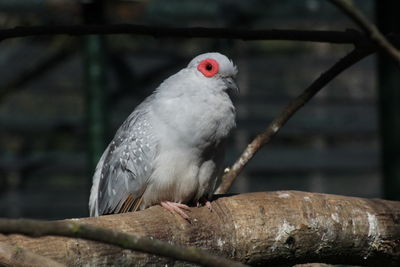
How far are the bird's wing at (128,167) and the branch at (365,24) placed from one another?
1.60 m

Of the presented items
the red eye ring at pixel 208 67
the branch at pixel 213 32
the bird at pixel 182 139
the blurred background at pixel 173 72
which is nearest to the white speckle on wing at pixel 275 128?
the bird at pixel 182 139

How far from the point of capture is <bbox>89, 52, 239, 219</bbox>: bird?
122 inches

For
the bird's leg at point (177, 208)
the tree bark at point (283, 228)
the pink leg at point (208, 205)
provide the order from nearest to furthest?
the tree bark at point (283, 228), the bird's leg at point (177, 208), the pink leg at point (208, 205)

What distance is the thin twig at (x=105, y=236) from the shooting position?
1479 mm

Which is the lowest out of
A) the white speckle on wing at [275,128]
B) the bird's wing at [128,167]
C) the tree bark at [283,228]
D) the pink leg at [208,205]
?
the tree bark at [283,228]

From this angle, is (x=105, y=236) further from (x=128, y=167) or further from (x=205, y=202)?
(x=128, y=167)

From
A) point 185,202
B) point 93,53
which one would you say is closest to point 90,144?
point 93,53

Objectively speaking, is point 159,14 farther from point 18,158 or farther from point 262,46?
point 18,158

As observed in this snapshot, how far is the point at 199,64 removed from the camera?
10.6 ft

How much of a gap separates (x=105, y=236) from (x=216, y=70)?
179 cm

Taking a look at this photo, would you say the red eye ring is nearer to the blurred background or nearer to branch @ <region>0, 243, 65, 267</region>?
branch @ <region>0, 243, 65, 267</region>

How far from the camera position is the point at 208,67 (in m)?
3.22

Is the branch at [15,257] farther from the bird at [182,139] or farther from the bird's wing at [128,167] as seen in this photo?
the bird's wing at [128,167]

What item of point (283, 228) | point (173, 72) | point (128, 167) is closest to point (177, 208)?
point (283, 228)
